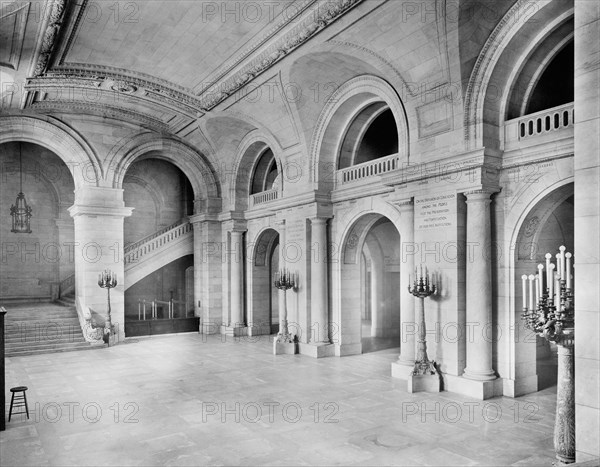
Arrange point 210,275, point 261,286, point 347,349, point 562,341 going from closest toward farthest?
point 562,341 → point 347,349 → point 261,286 → point 210,275

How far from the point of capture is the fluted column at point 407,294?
38.4 ft

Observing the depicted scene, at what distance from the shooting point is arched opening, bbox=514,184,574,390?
9.87 m

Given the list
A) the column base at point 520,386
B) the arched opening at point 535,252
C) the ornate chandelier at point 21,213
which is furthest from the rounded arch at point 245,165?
the column base at point 520,386

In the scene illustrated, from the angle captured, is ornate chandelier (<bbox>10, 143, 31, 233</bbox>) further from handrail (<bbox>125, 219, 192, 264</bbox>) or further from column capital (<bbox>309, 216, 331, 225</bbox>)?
column capital (<bbox>309, 216, 331, 225</bbox>)

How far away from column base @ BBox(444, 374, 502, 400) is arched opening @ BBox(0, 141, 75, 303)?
16.5 m

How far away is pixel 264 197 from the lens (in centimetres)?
1864

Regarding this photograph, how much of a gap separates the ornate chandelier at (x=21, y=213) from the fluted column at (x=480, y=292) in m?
18.0

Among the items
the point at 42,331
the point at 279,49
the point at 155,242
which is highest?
the point at 279,49

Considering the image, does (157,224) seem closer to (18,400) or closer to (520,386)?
(18,400)

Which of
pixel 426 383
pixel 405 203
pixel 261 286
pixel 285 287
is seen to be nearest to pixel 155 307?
pixel 261 286

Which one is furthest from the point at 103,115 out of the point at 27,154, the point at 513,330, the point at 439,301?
the point at 513,330

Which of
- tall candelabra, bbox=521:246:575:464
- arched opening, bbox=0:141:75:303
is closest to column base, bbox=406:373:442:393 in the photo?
tall candelabra, bbox=521:246:575:464

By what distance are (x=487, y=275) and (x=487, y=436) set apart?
135 inches

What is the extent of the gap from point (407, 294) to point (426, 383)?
2.22 metres
